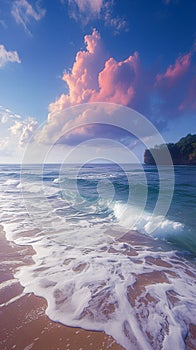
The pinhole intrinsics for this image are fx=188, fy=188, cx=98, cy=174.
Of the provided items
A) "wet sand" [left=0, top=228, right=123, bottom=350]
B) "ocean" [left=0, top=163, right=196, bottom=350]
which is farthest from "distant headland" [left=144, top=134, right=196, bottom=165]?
"wet sand" [left=0, top=228, right=123, bottom=350]

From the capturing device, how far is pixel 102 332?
8.34 feet

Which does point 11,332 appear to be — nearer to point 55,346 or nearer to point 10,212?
point 55,346

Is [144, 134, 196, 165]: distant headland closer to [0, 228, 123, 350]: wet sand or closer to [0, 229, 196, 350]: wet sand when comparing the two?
[0, 229, 196, 350]: wet sand

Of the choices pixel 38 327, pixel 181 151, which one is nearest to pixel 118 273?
pixel 38 327

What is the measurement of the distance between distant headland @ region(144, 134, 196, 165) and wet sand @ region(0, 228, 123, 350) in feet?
211

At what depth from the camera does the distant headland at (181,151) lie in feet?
218

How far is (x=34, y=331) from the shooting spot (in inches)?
98.5

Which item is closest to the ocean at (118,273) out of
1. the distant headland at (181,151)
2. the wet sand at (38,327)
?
the wet sand at (38,327)

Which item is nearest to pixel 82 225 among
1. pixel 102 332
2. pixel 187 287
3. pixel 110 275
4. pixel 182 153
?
pixel 110 275

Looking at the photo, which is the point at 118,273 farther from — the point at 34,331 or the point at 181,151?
the point at 181,151

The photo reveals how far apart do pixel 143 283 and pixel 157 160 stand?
7576cm

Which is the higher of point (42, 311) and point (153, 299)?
point (42, 311)

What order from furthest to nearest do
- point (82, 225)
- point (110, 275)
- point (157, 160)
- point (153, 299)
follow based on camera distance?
1. point (157, 160)
2. point (82, 225)
3. point (110, 275)
4. point (153, 299)

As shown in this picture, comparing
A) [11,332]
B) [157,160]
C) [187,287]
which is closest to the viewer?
[11,332]
